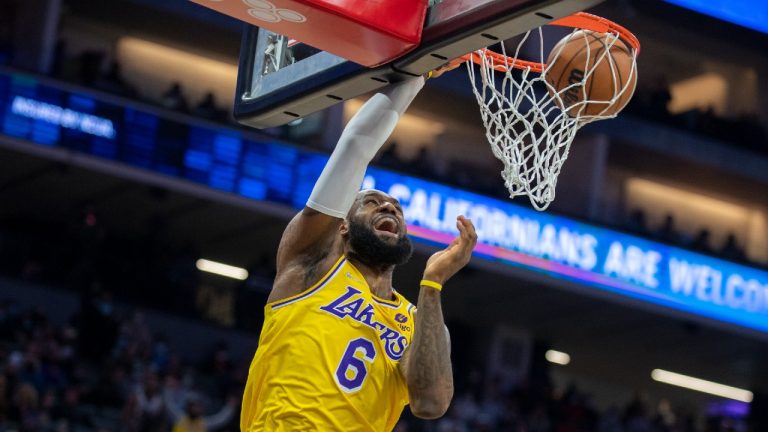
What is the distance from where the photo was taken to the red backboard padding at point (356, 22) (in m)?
4.30

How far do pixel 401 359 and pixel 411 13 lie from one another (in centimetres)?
127

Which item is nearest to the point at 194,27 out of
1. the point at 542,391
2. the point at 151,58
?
the point at 151,58

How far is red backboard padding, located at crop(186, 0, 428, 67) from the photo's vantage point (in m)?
4.30

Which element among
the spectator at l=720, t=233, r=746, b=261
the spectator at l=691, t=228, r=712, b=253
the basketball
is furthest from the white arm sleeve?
the spectator at l=720, t=233, r=746, b=261

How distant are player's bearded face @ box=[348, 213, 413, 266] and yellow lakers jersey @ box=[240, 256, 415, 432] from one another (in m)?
0.10

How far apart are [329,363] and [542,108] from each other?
72.6 inches

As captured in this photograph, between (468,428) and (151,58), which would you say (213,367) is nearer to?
(468,428)

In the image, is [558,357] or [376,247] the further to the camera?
[558,357]

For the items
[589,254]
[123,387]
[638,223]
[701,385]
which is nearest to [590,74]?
[123,387]

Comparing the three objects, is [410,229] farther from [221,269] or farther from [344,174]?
[344,174]

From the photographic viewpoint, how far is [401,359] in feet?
15.3

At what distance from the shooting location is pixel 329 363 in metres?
4.57

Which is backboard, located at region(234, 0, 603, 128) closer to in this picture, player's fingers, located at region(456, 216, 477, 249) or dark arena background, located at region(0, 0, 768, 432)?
player's fingers, located at region(456, 216, 477, 249)

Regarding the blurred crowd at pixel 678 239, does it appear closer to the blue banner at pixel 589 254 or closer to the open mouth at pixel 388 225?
the blue banner at pixel 589 254
